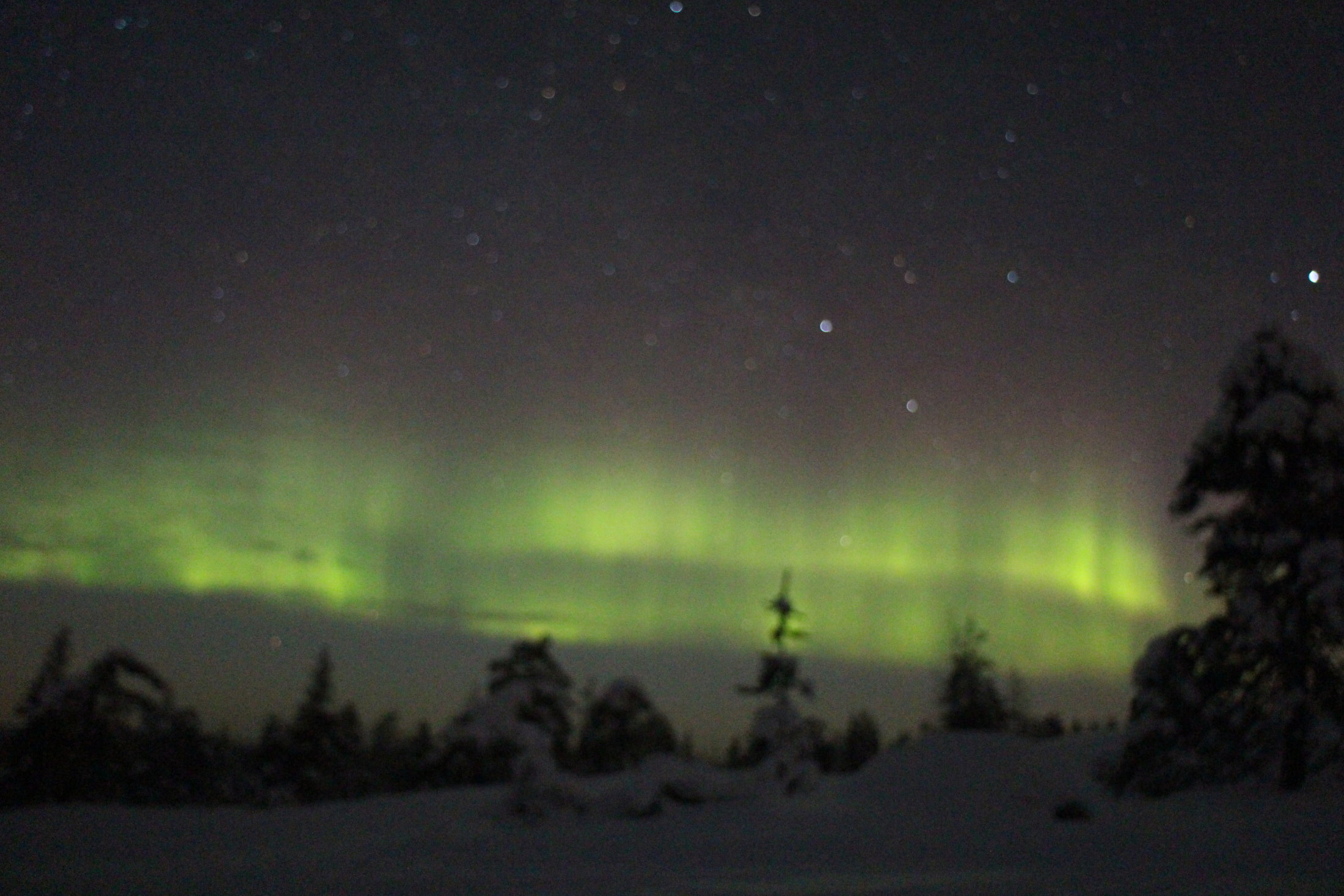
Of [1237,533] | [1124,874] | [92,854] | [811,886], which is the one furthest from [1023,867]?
[92,854]

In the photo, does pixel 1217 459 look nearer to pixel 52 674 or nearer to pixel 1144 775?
pixel 1144 775

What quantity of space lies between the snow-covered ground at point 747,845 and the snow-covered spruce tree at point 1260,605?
797 millimetres

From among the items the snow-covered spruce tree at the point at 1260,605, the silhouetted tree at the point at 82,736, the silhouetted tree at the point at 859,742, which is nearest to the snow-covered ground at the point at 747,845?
the snow-covered spruce tree at the point at 1260,605

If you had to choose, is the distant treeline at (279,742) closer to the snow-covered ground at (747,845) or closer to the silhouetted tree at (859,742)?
the snow-covered ground at (747,845)

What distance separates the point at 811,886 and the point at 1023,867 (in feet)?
8.69

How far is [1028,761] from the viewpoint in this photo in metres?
20.0

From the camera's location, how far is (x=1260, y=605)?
1630 centimetres

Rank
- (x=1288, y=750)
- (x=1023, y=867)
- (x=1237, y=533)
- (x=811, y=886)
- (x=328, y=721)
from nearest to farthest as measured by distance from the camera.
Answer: (x=811, y=886) < (x=1023, y=867) < (x=1288, y=750) < (x=1237, y=533) < (x=328, y=721)

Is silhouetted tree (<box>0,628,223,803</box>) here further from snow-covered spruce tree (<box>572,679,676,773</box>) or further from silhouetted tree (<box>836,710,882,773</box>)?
silhouetted tree (<box>836,710,882,773</box>)

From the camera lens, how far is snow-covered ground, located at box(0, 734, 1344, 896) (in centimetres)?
→ 916

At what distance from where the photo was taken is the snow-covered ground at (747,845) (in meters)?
9.16

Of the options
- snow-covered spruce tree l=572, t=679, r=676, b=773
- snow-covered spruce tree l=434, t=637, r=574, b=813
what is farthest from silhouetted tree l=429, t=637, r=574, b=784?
snow-covered spruce tree l=572, t=679, r=676, b=773

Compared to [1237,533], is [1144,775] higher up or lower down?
lower down

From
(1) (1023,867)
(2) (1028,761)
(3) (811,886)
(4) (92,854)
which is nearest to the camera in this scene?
(3) (811,886)
